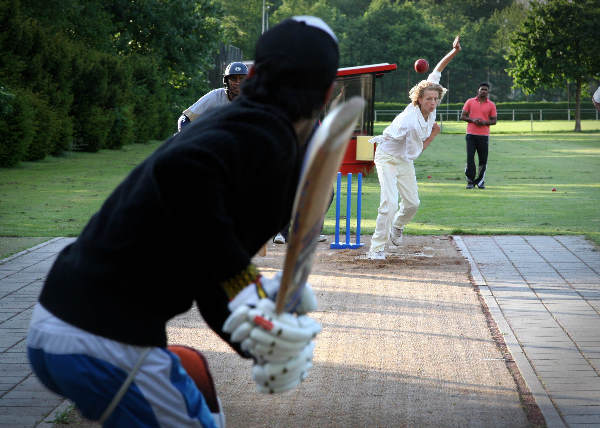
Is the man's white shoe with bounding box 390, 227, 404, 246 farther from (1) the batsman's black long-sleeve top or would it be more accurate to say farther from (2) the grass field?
(1) the batsman's black long-sleeve top

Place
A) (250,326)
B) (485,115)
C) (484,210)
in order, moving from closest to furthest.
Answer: (250,326) → (484,210) → (485,115)

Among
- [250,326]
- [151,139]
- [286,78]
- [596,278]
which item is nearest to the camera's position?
[250,326]

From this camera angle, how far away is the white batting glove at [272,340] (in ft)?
6.40

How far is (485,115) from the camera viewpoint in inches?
738

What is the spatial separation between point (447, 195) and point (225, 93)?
846 cm

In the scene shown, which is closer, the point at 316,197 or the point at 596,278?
the point at 316,197

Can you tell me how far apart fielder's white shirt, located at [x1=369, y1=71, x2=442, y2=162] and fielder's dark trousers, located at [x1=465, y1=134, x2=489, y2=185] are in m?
8.57

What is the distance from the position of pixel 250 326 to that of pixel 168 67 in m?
39.4

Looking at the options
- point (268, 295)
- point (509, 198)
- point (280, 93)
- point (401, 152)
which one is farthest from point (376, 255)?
point (268, 295)

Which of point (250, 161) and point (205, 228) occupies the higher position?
point (250, 161)

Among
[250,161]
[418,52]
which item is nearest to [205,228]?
[250,161]

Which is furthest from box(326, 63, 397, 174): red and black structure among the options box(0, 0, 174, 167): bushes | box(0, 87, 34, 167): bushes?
box(0, 0, 174, 167): bushes

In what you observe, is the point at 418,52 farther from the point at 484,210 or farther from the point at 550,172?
the point at 484,210

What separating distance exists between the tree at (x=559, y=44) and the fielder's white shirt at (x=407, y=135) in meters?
45.7
